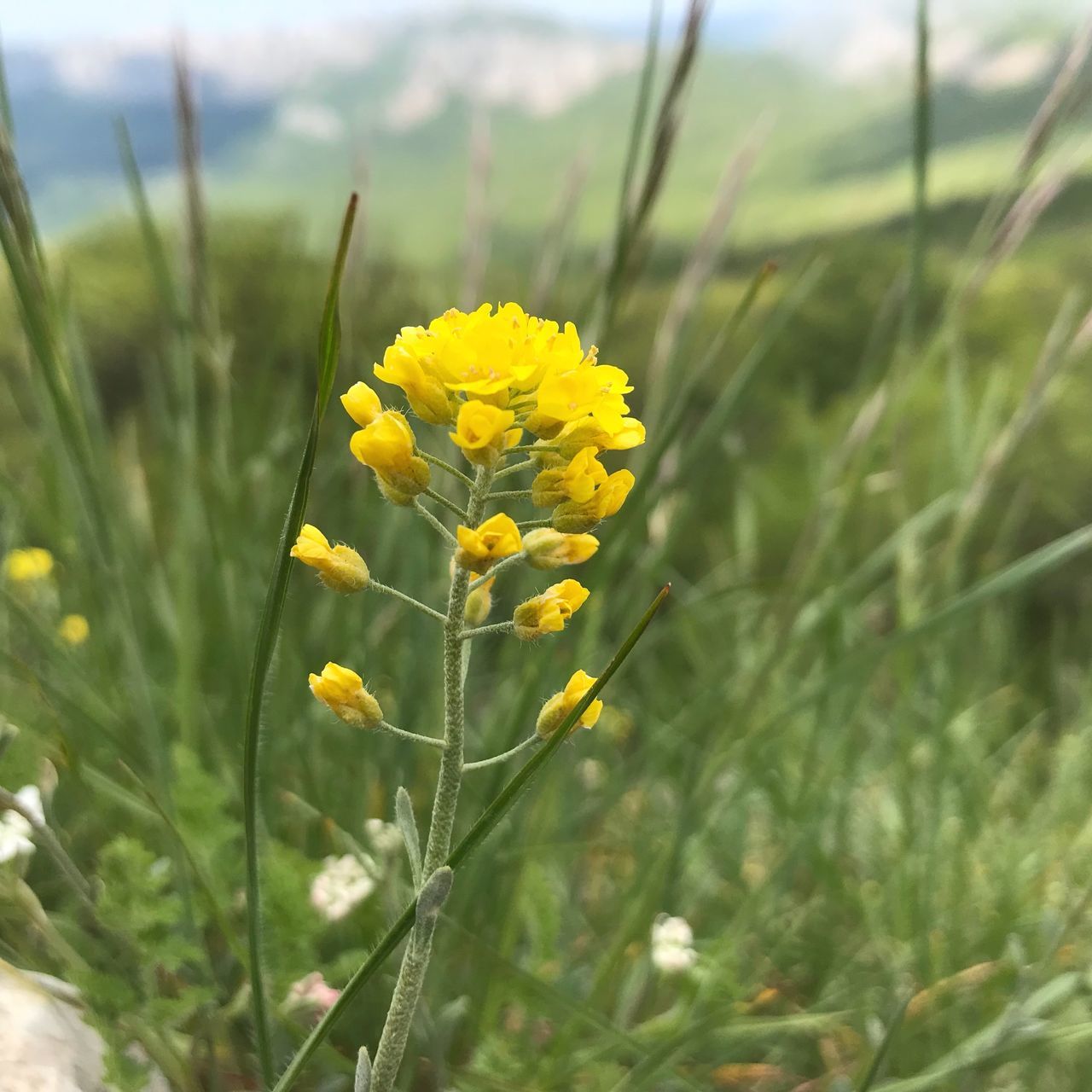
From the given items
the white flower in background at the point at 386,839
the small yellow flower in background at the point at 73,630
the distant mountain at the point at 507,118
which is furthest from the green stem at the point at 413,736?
the distant mountain at the point at 507,118

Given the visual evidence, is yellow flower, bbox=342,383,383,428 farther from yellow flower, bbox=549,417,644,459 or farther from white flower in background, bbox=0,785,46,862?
white flower in background, bbox=0,785,46,862

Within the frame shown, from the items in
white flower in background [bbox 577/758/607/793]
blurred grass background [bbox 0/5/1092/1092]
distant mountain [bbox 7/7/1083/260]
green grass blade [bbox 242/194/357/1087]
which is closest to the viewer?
green grass blade [bbox 242/194/357/1087]

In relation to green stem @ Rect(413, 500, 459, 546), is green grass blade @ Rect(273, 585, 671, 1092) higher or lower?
lower

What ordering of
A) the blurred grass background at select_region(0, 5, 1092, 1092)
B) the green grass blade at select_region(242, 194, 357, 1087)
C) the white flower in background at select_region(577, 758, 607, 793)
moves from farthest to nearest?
the white flower in background at select_region(577, 758, 607, 793)
the blurred grass background at select_region(0, 5, 1092, 1092)
the green grass blade at select_region(242, 194, 357, 1087)

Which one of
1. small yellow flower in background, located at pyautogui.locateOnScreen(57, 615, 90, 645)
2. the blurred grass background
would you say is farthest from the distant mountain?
small yellow flower in background, located at pyautogui.locateOnScreen(57, 615, 90, 645)

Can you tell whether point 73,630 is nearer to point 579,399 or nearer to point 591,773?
point 591,773

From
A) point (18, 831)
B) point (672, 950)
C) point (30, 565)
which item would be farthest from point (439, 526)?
point (30, 565)

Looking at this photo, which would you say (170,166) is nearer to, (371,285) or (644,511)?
(371,285)
